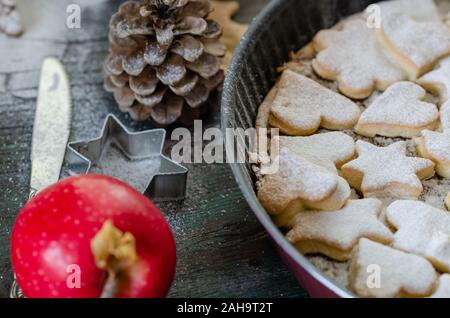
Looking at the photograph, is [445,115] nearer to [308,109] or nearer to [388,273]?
[308,109]

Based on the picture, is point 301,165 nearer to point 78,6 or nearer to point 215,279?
point 215,279

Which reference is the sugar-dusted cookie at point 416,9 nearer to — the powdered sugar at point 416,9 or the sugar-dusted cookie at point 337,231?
the powdered sugar at point 416,9

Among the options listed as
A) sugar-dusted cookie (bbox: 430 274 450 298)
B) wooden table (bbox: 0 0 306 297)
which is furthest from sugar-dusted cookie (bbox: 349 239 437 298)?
wooden table (bbox: 0 0 306 297)

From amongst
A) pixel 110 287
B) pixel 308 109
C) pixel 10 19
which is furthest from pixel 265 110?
pixel 10 19

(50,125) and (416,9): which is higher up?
(416,9)

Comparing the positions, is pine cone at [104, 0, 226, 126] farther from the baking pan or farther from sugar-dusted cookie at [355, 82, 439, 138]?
sugar-dusted cookie at [355, 82, 439, 138]

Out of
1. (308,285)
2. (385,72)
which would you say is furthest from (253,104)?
(308,285)
